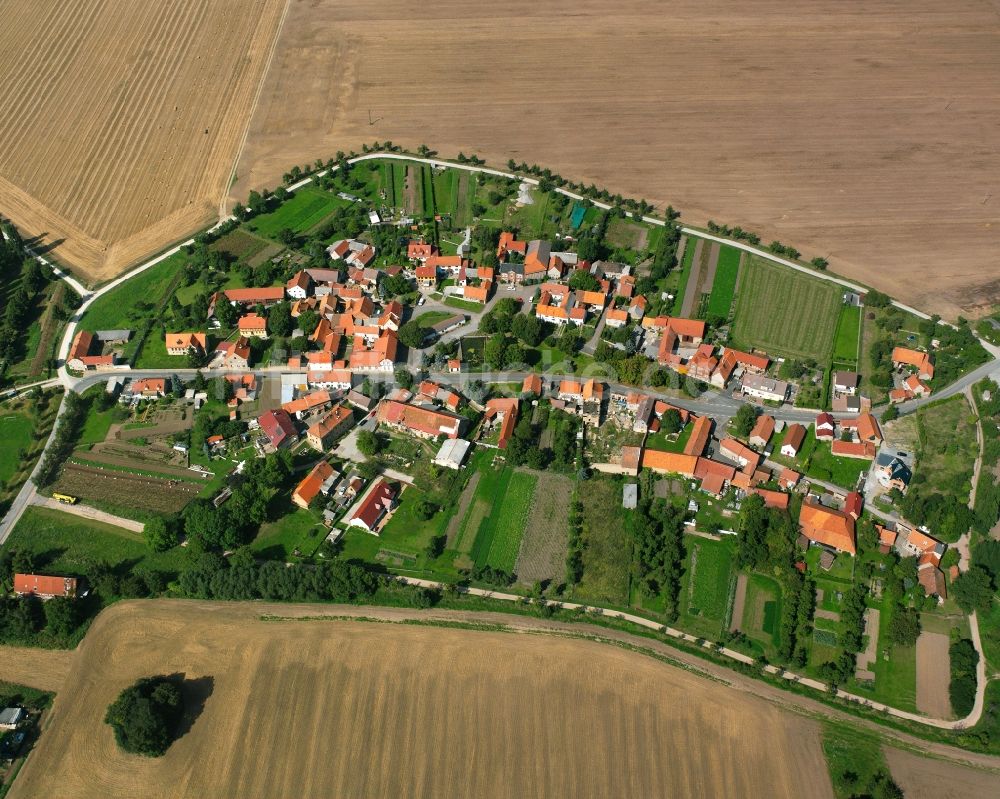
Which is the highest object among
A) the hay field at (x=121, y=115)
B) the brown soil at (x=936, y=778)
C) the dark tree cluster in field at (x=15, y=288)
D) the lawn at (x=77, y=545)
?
the hay field at (x=121, y=115)

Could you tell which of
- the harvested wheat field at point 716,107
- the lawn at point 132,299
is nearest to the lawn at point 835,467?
the harvested wheat field at point 716,107

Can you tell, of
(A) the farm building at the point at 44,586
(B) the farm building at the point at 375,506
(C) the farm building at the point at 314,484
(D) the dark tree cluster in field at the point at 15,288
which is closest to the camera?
(A) the farm building at the point at 44,586

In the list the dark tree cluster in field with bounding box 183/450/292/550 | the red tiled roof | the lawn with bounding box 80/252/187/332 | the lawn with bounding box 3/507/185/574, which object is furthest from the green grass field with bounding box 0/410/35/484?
the dark tree cluster in field with bounding box 183/450/292/550

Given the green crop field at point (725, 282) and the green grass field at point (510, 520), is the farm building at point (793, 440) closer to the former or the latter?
the green crop field at point (725, 282)

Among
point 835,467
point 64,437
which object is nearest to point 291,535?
point 64,437

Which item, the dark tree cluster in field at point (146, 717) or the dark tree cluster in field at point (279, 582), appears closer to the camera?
the dark tree cluster in field at point (146, 717)

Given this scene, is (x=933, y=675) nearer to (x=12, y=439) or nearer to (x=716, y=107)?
(x=12, y=439)
